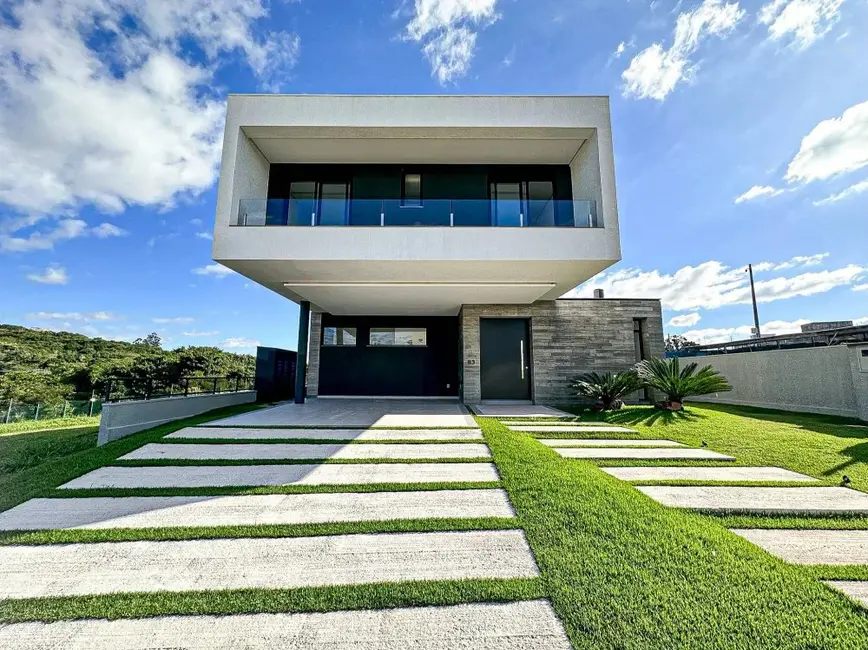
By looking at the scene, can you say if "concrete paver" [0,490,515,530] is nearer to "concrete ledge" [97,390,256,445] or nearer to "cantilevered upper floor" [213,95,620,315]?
"concrete ledge" [97,390,256,445]

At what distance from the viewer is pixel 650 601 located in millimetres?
1807

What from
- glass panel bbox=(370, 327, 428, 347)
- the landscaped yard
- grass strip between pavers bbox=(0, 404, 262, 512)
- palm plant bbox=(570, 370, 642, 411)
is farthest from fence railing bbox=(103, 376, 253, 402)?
palm plant bbox=(570, 370, 642, 411)

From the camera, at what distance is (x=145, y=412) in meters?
6.52

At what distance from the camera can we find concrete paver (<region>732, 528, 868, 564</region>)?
2.28 metres

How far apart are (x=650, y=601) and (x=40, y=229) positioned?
46.0 meters

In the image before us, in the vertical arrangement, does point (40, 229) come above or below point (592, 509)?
above

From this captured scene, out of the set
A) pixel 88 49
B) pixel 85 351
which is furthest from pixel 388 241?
pixel 85 351

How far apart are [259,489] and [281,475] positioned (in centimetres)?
40

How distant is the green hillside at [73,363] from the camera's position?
818 inches

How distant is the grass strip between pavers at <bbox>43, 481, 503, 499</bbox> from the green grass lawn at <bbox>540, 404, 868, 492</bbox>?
2.22 meters

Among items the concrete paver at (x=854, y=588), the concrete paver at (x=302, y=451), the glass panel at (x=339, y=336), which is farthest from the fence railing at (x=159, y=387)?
the concrete paver at (x=854, y=588)

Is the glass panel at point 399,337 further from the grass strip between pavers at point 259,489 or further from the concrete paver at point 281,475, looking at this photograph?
the grass strip between pavers at point 259,489

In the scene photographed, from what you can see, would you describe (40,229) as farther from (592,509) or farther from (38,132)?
(592,509)

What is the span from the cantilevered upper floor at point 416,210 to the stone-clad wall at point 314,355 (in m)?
3.36
